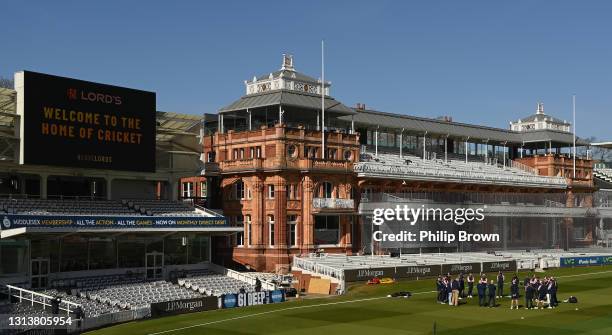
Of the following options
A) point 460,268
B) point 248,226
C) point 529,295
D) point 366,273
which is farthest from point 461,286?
point 248,226

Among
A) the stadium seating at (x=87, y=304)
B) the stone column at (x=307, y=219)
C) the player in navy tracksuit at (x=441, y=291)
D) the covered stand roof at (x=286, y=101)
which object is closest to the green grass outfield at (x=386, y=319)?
the player in navy tracksuit at (x=441, y=291)

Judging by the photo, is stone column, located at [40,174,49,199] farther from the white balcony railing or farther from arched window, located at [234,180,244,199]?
the white balcony railing

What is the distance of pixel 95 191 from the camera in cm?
6781

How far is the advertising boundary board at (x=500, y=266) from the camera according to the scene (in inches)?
3137

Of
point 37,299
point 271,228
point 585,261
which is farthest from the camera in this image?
point 585,261

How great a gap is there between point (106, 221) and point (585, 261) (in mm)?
54433

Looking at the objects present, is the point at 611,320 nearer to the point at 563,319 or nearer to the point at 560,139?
the point at 563,319

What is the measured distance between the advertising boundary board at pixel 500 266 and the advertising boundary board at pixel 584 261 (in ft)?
25.5

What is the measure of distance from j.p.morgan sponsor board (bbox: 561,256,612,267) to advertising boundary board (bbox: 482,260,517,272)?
26.5ft

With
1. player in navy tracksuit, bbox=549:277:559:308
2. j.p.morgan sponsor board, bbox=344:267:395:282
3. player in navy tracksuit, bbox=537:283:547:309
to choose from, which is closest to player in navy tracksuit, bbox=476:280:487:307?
player in navy tracksuit, bbox=537:283:547:309

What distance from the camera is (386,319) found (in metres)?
48.6

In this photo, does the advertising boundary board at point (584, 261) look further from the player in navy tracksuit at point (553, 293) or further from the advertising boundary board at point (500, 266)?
the player in navy tracksuit at point (553, 293)

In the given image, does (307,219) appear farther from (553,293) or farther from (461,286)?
(553,293)

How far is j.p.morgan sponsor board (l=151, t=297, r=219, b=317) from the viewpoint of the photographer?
53.4m
